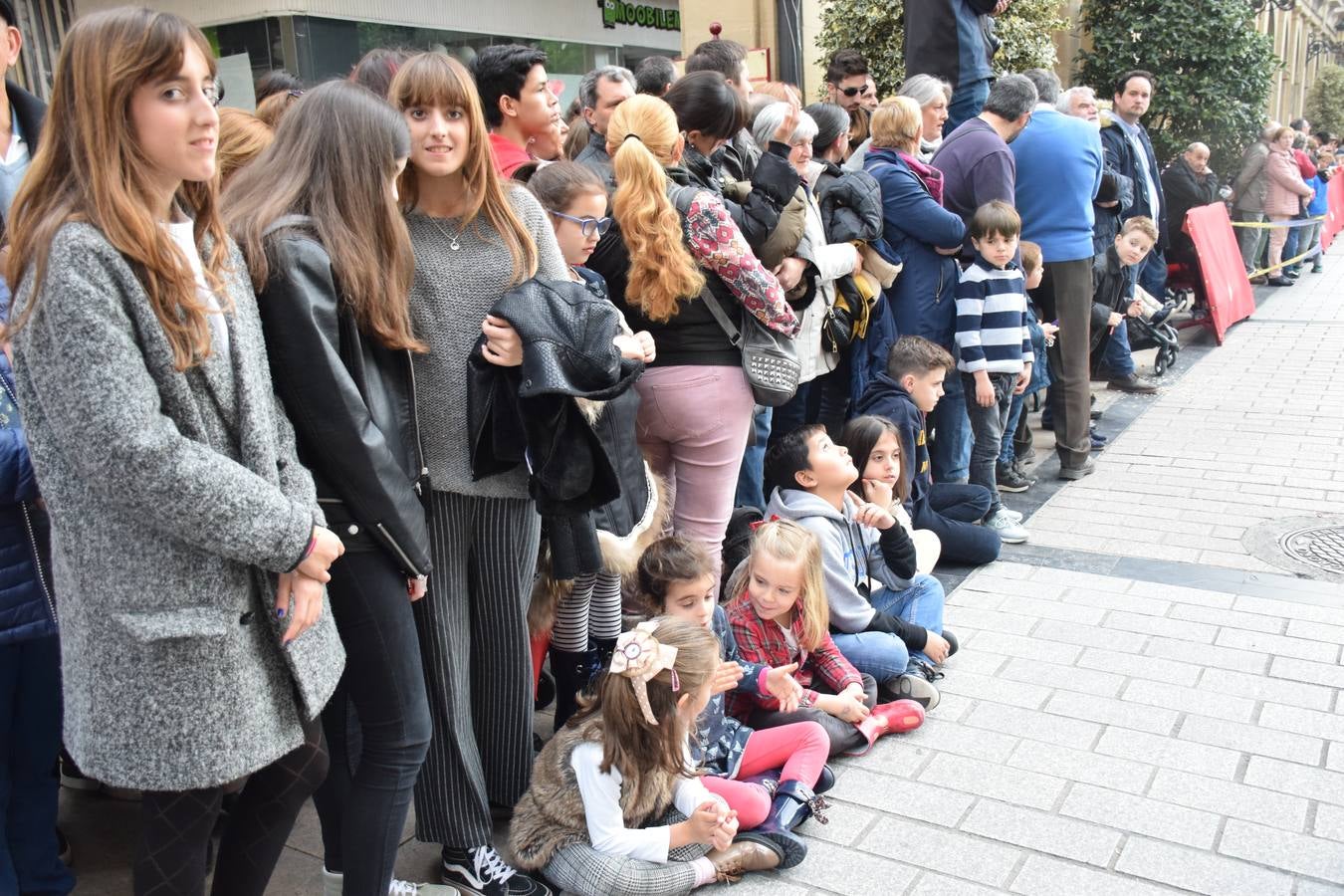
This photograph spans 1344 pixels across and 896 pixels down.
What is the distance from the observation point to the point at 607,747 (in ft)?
9.62

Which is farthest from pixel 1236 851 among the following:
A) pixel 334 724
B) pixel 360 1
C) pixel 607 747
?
pixel 360 1

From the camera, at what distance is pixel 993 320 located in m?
5.73

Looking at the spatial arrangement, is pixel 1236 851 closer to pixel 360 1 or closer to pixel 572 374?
pixel 572 374

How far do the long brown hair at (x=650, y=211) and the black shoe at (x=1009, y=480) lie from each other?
132 inches

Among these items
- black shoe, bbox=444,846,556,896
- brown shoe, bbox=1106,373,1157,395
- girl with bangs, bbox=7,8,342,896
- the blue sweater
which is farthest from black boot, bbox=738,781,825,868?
brown shoe, bbox=1106,373,1157,395

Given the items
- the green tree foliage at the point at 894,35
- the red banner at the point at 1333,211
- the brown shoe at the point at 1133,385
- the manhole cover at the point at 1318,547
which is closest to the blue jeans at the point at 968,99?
the green tree foliage at the point at 894,35

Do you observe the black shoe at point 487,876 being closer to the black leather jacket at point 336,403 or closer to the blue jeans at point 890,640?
the black leather jacket at point 336,403

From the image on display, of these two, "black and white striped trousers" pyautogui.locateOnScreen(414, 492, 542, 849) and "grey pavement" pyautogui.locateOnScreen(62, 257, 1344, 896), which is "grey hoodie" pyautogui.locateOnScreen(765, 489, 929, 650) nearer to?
"grey pavement" pyautogui.locateOnScreen(62, 257, 1344, 896)

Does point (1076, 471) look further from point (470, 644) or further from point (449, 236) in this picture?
point (449, 236)

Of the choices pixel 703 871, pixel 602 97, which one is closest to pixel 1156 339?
pixel 602 97

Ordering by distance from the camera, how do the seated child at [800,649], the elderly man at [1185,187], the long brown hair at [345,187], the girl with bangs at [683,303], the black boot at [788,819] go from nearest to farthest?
the long brown hair at [345,187] → the black boot at [788,819] → the seated child at [800,649] → the girl with bangs at [683,303] → the elderly man at [1185,187]

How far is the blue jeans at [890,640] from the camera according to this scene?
395 centimetres

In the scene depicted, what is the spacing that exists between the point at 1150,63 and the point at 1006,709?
12.5 metres

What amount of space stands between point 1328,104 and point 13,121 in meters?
36.2
